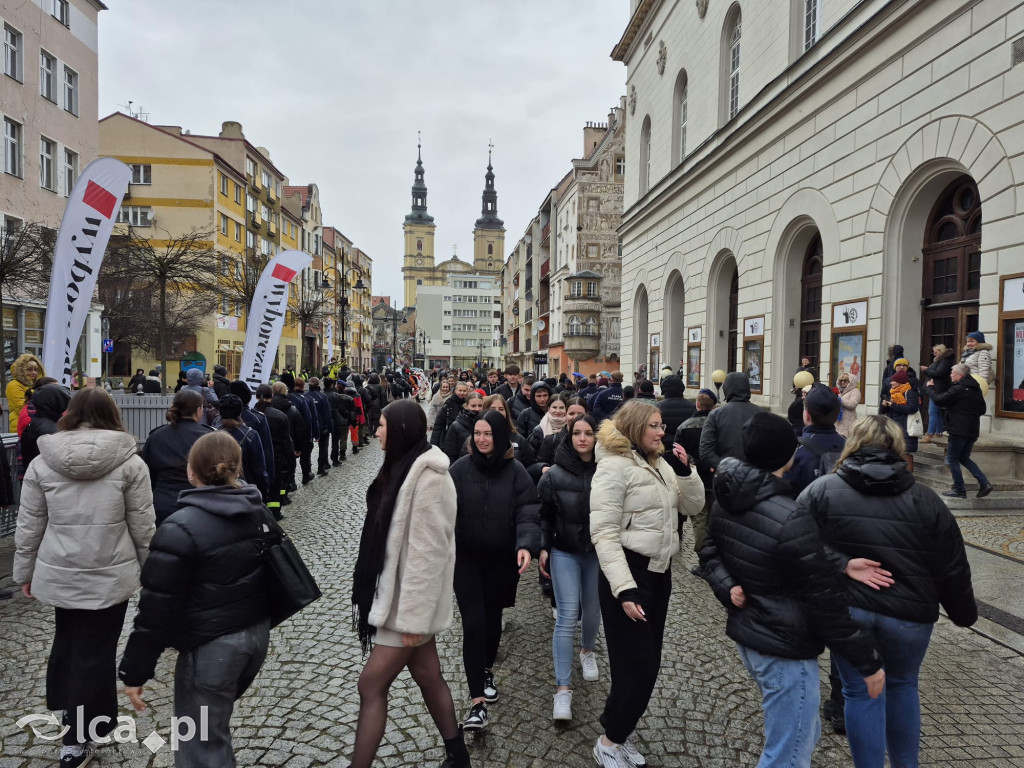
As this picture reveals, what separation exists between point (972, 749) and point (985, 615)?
217cm

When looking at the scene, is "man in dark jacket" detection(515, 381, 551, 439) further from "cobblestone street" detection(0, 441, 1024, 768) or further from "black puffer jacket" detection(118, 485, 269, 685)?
"black puffer jacket" detection(118, 485, 269, 685)

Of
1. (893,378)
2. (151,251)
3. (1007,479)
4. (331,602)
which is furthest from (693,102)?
(331,602)

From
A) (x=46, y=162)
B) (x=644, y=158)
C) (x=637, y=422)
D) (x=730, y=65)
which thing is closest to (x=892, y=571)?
(x=637, y=422)

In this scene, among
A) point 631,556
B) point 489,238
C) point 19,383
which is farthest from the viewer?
point 489,238

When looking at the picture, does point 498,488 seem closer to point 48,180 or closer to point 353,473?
point 353,473

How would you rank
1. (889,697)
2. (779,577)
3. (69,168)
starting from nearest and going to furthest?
(779,577) → (889,697) → (69,168)

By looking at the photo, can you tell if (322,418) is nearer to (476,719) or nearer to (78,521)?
(78,521)

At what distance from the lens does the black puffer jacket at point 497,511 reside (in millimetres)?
3951

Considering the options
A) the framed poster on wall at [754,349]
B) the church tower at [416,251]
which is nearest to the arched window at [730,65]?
the framed poster on wall at [754,349]

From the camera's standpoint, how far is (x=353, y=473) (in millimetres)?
13133

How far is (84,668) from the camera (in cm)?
339

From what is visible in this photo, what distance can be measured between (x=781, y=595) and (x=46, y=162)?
97.4 feet

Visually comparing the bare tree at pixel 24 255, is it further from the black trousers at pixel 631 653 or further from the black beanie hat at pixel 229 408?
the black trousers at pixel 631 653

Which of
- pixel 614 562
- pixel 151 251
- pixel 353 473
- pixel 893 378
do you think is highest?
A: pixel 151 251
